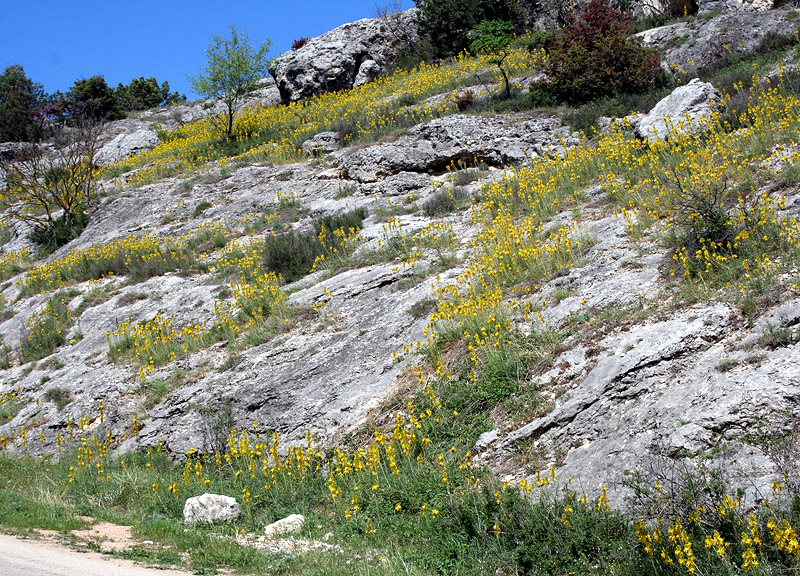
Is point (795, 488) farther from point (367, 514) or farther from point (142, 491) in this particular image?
point (142, 491)

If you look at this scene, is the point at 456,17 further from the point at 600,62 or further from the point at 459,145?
the point at 459,145

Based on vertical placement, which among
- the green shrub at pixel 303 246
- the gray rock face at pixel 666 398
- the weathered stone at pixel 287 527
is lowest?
the weathered stone at pixel 287 527

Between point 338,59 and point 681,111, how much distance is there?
19030 millimetres

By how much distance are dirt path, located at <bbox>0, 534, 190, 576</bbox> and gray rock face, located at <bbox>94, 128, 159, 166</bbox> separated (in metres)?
24.6

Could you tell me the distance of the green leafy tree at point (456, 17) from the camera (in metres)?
25.4

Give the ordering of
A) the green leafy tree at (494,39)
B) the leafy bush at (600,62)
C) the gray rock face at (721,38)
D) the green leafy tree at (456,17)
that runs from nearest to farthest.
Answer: the gray rock face at (721,38) < the leafy bush at (600,62) < the green leafy tree at (494,39) < the green leafy tree at (456,17)

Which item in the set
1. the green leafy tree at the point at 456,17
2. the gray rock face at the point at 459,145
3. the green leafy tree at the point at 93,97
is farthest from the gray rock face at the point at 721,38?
the green leafy tree at the point at 93,97

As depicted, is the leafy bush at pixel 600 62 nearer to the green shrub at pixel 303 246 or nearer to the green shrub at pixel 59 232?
the green shrub at pixel 303 246

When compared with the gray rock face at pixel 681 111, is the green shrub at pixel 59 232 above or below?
above

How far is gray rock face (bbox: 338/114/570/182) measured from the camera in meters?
14.2

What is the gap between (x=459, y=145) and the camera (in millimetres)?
14688

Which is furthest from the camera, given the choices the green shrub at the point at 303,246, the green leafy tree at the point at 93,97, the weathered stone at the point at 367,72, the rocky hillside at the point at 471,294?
the green leafy tree at the point at 93,97

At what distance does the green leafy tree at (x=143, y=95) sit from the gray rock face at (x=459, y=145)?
29.9m

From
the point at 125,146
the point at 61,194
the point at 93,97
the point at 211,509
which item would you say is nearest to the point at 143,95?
the point at 93,97
